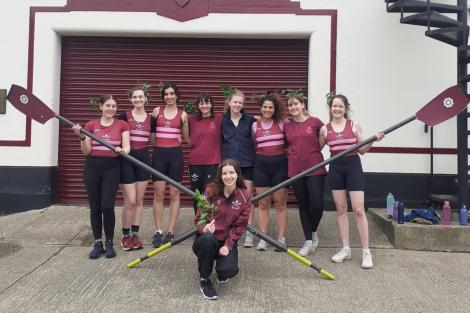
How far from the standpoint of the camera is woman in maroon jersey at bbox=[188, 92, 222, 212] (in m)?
4.56

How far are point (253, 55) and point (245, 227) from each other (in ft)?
12.7

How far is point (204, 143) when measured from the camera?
4570 millimetres

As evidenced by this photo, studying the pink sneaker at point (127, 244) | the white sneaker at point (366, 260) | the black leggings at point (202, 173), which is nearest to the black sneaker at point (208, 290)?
the black leggings at point (202, 173)

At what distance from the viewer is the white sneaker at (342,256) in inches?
165

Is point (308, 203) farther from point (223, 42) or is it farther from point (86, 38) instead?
point (86, 38)

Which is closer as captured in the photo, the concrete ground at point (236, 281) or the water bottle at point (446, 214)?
the concrete ground at point (236, 281)

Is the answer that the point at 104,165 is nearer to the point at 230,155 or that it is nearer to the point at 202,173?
the point at 202,173

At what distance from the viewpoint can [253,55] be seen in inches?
261

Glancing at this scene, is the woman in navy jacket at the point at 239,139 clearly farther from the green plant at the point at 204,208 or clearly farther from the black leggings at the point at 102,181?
the black leggings at the point at 102,181

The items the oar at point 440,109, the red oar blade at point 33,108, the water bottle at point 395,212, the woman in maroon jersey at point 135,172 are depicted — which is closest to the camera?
the oar at point 440,109

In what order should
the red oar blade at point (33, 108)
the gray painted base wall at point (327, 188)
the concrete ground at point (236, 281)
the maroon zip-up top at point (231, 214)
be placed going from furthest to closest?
the gray painted base wall at point (327, 188) → the red oar blade at point (33, 108) → the maroon zip-up top at point (231, 214) → the concrete ground at point (236, 281)

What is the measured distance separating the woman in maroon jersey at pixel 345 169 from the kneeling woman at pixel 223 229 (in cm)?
114

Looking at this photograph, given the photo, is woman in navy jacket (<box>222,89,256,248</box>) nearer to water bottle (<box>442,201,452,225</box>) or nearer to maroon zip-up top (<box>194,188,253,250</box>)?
maroon zip-up top (<box>194,188,253,250</box>)

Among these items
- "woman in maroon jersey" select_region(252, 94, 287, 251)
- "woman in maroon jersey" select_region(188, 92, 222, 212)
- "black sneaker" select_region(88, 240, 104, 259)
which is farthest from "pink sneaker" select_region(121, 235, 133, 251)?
"woman in maroon jersey" select_region(252, 94, 287, 251)
